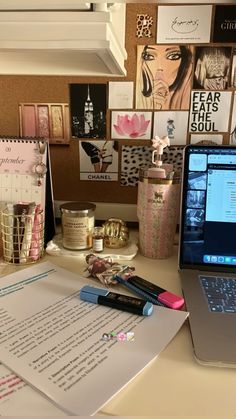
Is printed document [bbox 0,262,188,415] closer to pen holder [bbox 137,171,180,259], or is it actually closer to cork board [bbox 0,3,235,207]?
pen holder [bbox 137,171,180,259]

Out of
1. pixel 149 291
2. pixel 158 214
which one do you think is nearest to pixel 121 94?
pixel 158 214

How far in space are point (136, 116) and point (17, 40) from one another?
0.37 metres

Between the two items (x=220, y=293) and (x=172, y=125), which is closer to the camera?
(x=220, y=293)

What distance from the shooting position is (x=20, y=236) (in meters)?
0.75

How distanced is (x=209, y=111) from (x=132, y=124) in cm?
18

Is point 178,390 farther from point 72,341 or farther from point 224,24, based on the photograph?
point 224,24

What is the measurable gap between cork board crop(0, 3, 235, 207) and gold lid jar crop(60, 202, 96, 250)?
15 centimetres

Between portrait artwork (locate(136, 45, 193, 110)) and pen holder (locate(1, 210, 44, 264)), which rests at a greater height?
portrait artwork (locate(136, 45, 193, 110))

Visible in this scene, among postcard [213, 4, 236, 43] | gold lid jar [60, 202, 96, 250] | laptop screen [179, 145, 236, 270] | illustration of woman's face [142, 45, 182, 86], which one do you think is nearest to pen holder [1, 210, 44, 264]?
gold lid jar [60, 202, 96, 250]

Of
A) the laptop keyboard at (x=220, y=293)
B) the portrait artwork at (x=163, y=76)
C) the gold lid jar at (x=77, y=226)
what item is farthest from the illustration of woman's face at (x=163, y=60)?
the laptop keyboard at (x=220, y=293)

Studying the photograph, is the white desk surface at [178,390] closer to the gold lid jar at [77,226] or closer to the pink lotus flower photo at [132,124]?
the gold lid jar at [77,226]

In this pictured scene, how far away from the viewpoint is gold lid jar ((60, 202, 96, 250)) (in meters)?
0.80

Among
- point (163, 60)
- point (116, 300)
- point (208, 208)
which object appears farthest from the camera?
point (163, 60)

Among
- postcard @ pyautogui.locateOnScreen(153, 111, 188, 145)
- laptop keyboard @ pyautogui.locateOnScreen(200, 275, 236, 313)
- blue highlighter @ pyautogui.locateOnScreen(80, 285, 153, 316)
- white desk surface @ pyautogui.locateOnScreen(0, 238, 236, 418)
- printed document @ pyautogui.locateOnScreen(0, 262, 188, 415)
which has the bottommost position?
white desk surface @ pyautogui.locateOnScreen(0, 238, 236, 418)
